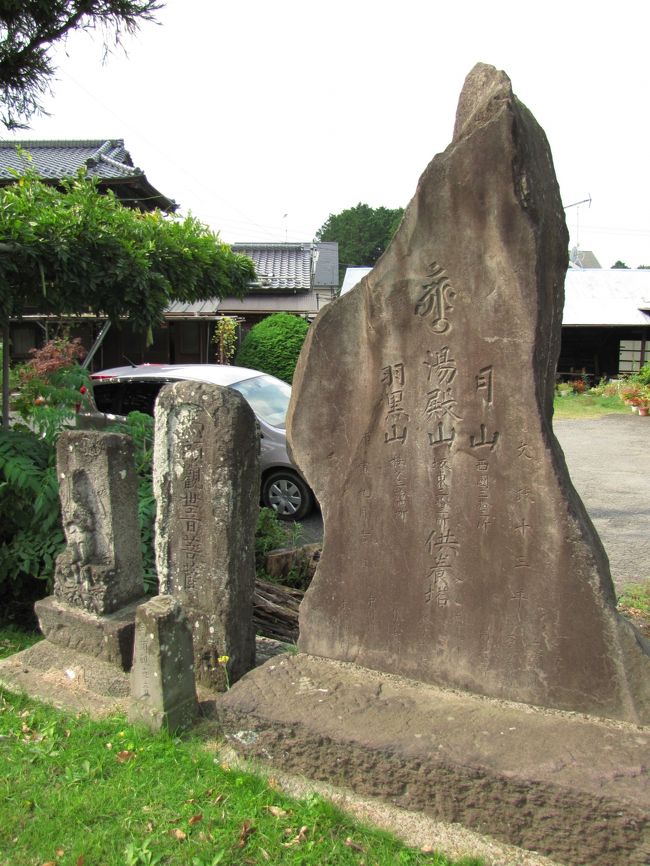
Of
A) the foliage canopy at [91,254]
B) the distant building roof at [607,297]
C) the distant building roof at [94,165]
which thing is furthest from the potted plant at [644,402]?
the foliage canopy at [91,254]

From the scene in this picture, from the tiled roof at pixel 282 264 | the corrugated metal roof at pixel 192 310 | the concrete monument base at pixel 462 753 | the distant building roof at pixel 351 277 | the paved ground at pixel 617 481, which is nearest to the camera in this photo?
the concrete monument base at pixel 462 753

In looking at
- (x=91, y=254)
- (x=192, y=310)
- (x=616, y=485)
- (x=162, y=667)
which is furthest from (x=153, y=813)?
(x=192, y=310)

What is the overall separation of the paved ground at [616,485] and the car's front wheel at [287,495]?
0.60ft

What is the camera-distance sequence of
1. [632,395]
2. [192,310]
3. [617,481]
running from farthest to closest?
[632,395]
[192,310]
[617,481]

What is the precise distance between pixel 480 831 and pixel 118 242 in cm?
431

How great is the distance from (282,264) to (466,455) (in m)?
19.1

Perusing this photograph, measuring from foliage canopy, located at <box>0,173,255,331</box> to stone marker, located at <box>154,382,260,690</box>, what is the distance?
1.91 meters

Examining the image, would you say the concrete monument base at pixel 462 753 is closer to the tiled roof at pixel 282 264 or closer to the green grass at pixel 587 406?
the green grass at pixel 587 406

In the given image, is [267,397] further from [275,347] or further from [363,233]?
[363,233]

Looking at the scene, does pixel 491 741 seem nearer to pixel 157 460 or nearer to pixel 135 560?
pixel 157 460

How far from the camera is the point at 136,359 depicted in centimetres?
1386

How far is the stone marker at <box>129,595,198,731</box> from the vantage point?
2.92 m

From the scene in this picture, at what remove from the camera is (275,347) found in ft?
42.3

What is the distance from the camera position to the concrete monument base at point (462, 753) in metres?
2.17
